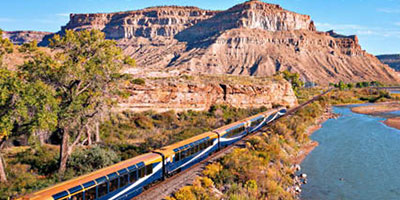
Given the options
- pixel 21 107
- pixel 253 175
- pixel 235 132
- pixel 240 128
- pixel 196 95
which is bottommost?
pixel 253 175

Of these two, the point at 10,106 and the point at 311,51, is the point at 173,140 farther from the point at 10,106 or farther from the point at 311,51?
the point at 311,51

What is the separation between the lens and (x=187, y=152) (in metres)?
19.2

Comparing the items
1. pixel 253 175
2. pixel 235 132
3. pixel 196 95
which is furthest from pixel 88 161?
pixel 196 95

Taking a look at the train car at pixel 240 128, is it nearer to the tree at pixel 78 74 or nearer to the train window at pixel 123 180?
the tree at pixel 78 74

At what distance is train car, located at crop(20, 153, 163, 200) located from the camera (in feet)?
37.0

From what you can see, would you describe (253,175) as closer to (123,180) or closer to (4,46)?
(123,180)

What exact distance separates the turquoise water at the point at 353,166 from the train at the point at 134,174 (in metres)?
8.15

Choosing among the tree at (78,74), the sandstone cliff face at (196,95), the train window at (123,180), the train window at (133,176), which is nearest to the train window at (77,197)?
the train window at (123,180)

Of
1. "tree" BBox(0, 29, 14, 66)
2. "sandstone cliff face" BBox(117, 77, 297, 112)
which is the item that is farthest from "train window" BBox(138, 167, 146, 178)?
"sandstone cliff face" BBox(117, 77, 297, 112)

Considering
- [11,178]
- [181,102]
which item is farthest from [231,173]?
[181,102]

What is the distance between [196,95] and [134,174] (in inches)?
1341

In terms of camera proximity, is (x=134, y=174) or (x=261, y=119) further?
(x=261, y=119)

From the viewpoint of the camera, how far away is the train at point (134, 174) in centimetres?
1159

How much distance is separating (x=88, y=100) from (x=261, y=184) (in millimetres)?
13329
